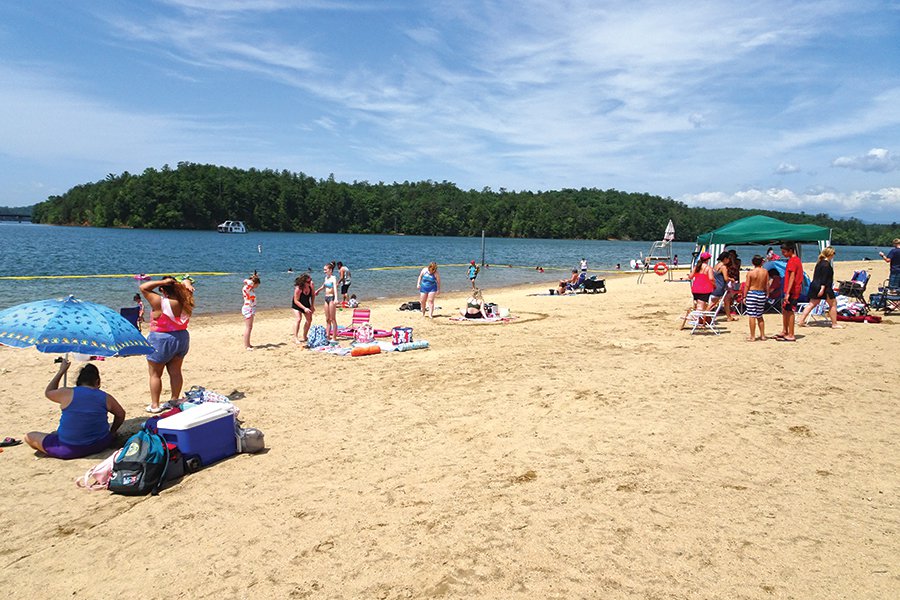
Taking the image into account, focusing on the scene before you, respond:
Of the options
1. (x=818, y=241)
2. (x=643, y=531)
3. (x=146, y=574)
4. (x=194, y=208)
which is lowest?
(x=146, y=574)

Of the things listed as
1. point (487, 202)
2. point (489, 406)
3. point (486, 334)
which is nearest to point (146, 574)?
point (489, 406)

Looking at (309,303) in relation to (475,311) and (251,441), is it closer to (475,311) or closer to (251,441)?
(475,311)

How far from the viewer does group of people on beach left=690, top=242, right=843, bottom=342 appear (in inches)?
389

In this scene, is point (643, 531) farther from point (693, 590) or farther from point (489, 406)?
point (489, 406)

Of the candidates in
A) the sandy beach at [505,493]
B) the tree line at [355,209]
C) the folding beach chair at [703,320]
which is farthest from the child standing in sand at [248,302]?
the tree line at [355,209]

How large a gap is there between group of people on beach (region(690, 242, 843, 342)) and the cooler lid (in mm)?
8814

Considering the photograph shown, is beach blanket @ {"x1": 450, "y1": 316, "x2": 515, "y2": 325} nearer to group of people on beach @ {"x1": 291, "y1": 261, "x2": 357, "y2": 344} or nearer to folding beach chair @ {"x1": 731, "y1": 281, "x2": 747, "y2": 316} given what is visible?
group of people on beach @ {"x1": 291, "y1": 261, "x2": 357, "y2": 344}

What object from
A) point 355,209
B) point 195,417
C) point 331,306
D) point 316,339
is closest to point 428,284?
point 331,306

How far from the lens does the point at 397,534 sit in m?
3.89

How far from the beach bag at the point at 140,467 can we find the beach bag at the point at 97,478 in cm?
11

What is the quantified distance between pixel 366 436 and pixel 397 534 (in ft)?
6.74

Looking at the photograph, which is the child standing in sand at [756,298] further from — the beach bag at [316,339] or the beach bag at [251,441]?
the beach bag at [251,441]

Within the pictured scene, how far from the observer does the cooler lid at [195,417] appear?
5.16 m

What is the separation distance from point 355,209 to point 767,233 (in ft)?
386
